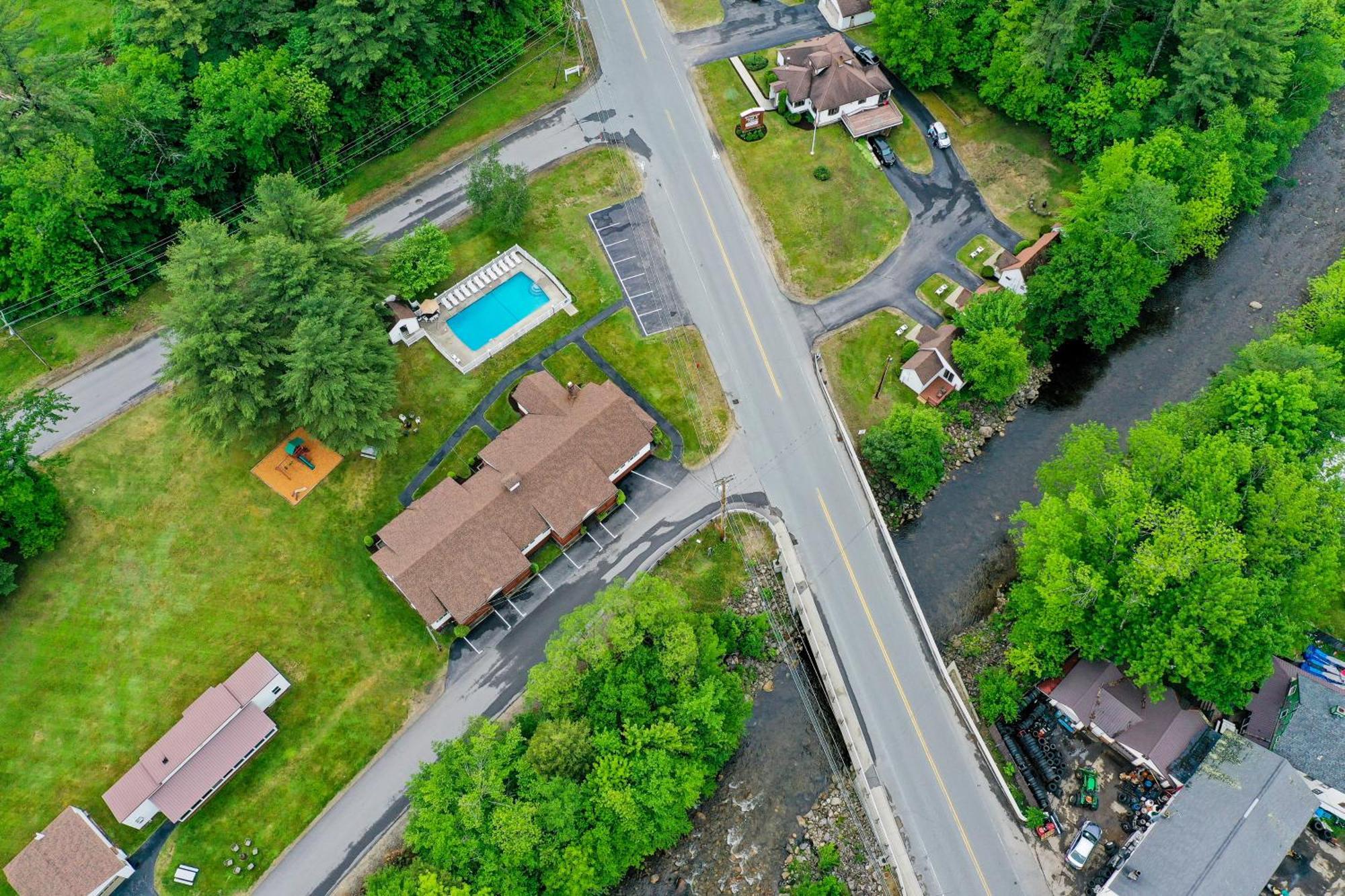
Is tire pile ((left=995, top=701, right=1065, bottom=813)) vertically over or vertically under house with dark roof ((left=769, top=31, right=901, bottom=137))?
under

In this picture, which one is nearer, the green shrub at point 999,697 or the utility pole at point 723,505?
the green shrub at point 999,697

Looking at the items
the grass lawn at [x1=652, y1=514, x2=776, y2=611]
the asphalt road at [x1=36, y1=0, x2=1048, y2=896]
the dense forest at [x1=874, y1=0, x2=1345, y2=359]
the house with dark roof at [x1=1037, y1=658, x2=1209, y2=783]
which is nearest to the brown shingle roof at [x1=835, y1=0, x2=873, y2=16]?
the dense forest at [x1=874, y1=0, x2=1345, y2=359]

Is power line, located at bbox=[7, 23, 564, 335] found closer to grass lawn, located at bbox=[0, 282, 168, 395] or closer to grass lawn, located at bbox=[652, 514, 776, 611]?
grass lawn, located at bbox=[0, 282, 168, 395]

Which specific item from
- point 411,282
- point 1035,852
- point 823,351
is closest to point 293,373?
point 411,282

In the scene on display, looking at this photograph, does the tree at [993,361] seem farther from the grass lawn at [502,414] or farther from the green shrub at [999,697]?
the grass lawn at [502,414]

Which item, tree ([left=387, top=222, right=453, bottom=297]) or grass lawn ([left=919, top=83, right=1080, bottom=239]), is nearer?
tree ([left=387, top=222, right=453, bottom=297])

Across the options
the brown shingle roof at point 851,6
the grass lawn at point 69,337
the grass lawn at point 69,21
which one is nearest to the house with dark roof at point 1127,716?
the brown shingle roof at point 851,6

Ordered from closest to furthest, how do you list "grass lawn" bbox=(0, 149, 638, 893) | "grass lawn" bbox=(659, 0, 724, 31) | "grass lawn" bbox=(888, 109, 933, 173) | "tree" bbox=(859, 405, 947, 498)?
"grass lawn" bbox=(0, 149, 638, 893), "tree" bbox=(859, 405, 947, 498), "grass lawn" bbox=(888, 109, 933, 173), "grass lawn" bbox=(659, 0, 724, 31)

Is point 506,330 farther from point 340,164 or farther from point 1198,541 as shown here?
point 1198,541

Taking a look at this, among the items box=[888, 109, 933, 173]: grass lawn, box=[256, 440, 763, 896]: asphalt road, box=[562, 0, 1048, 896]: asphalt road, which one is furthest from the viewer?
box=[888, 109, 933, 173]: grass lawn
